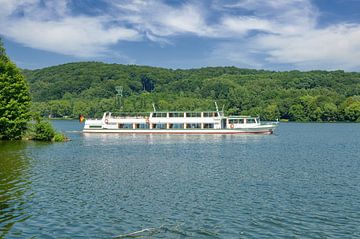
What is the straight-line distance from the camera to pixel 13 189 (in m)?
31.6

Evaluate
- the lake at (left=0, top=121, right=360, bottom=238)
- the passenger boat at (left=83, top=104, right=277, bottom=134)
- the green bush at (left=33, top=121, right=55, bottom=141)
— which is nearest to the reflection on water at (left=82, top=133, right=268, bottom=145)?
the passenger boat at (left=83, top=104, right=277, bottom=134)

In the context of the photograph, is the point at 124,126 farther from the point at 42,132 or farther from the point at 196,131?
the point at 42,132

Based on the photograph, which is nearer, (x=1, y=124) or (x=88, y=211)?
(x=88, y=211)

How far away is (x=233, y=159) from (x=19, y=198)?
101 feet

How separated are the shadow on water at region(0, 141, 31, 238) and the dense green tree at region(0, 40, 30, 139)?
19370 mm

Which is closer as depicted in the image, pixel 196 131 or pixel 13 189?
pixel 13 189

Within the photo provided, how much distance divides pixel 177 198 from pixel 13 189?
41.1 ft

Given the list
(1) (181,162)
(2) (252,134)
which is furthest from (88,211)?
(2) (252,134)

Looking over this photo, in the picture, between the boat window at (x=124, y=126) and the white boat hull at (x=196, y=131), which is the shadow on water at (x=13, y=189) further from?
the boat window at (x=124, y=126)

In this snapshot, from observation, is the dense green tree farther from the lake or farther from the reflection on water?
the lake

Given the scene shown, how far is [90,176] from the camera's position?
39.3 metres

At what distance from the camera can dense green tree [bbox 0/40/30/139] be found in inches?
2790

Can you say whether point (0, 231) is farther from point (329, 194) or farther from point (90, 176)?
point (329, 194)

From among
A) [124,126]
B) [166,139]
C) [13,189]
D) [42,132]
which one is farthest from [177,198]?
[124,126]
